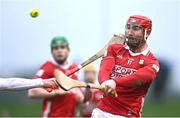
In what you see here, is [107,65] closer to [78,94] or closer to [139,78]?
[139,78]

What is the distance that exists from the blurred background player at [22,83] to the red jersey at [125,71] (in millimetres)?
592

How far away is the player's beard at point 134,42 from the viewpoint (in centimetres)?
966

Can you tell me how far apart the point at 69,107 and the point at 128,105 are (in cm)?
229

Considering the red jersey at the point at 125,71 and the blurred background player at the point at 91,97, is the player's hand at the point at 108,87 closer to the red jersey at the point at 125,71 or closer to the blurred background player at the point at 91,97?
the red jersey at the point at 125,71

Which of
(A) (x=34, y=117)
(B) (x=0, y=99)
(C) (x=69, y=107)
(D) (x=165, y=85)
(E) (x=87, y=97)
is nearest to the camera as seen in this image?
(C) (x=69, y=107)

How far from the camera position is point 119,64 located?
9.72 metres

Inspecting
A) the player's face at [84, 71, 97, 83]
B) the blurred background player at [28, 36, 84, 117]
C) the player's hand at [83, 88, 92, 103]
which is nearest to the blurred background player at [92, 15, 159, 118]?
the blurred background player at [28, 36, 84, 117]

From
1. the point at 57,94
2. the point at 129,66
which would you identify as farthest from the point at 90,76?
the point at 129,66

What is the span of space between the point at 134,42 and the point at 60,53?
2.59 metres

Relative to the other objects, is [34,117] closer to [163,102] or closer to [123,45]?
[163,102]

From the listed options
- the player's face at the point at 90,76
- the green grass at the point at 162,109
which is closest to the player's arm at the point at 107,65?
the player's face at the point at 90,76

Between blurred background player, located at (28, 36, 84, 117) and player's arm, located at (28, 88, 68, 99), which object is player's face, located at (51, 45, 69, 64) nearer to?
blurred background player, located at (28, 36, 84, 117)

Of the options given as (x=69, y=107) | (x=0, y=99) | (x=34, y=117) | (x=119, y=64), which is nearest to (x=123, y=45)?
(x=119, y=64)

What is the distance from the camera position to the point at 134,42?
9.66 meters
